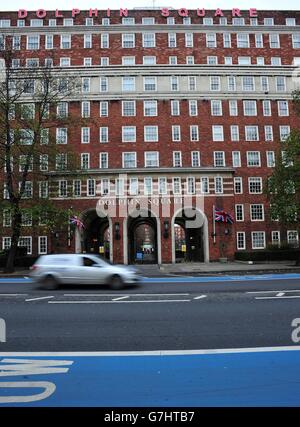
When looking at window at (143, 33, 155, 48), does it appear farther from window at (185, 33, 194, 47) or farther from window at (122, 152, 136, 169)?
window at (122, 152, 136, 169)

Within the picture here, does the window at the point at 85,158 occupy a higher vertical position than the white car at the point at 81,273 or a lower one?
higher

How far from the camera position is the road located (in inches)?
142

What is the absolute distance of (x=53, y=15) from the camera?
4362 cm

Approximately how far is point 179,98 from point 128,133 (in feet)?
26.4

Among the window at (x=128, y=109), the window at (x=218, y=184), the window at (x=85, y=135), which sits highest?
the window at (x=128, y=109)

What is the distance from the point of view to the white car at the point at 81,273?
12.8 meters

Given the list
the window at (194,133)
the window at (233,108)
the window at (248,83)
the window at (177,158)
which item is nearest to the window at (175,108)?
the window at (194,133)

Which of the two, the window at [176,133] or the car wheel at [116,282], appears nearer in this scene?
the car wheel at [116,282]

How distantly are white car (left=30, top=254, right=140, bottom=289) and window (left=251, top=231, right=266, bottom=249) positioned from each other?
95.5ft

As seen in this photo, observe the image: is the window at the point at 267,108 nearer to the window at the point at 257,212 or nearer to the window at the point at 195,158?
the window at the point at 195,158

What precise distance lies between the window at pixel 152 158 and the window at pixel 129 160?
1.59 metres

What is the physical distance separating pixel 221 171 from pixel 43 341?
31042 millimetres

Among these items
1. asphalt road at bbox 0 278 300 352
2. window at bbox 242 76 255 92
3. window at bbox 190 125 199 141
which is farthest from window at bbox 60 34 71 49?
asphalt road at bbox 0 278 300 352

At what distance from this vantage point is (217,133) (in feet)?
132
